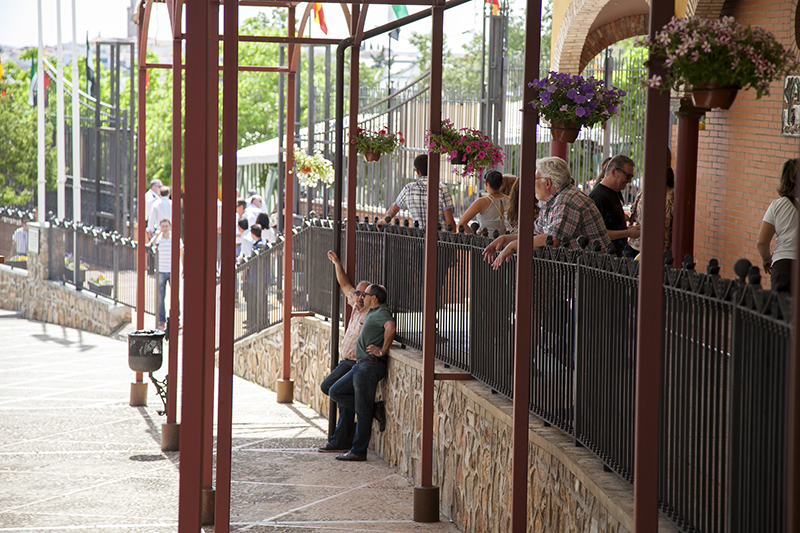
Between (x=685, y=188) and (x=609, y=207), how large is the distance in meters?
2.88

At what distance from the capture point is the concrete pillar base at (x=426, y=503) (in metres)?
6.93

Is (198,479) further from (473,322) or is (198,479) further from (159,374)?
(159,374)

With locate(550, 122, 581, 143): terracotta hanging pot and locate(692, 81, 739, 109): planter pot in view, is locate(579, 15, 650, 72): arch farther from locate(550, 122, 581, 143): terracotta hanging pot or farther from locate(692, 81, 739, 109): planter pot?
locate(692, 81, 739, 109): planter pot

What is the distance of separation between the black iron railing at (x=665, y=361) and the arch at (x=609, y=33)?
5584mm

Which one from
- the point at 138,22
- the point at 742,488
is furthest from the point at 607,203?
the point at 138,22

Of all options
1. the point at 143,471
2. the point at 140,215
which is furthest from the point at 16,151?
the point at 143,471

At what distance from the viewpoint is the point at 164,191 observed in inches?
655

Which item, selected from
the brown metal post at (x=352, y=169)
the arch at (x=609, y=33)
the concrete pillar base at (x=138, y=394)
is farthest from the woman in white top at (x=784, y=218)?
the concrete pillar base at (x=138, y=394)

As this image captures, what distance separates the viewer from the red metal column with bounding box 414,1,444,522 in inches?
264

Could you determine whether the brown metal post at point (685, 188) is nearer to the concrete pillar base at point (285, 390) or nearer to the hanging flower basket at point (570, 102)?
the hanging flower basket at point (570, 102)

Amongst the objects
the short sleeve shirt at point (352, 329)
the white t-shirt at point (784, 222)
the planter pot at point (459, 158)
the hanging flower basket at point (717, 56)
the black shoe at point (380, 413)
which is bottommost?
the black shoe at point (380, 413)

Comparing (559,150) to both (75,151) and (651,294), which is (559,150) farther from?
(75,151)

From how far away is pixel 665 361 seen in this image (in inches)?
166

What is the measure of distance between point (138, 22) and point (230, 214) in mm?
6503
